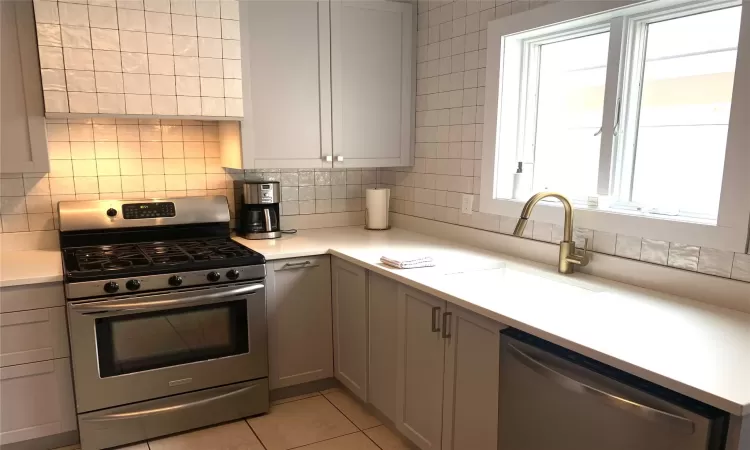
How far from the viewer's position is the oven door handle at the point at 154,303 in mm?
2242

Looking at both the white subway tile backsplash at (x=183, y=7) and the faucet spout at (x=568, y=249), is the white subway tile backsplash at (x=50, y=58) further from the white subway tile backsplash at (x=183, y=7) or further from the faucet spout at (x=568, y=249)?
the faucet spout at (x=568, y=249)

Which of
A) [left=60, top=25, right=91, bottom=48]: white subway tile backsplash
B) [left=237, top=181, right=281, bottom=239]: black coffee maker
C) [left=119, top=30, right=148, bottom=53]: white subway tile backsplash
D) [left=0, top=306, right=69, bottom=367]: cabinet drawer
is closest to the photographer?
[left=0, top=306, right=69, bottom=367]: cabinet drawer

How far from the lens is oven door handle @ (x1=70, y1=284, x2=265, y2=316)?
7.36 feet

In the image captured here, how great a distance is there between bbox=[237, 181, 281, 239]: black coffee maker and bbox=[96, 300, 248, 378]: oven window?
558 mm

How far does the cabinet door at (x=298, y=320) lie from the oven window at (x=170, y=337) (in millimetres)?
195

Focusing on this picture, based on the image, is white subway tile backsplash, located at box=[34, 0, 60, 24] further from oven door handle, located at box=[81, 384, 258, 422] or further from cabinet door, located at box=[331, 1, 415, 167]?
oven door handle, located at box=[81, 384, 258, 422]

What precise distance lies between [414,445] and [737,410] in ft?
5.09

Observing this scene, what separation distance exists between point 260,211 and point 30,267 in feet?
3.77

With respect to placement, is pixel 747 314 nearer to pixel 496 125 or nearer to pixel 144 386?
pixel 496 125

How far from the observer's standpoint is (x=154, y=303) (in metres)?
2.36

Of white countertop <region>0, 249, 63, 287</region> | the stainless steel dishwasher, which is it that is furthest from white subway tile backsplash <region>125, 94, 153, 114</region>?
the stainless steel dishwasher

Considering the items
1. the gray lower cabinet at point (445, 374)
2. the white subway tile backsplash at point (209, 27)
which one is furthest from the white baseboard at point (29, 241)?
the gray lower cabinet at point (445, 374)

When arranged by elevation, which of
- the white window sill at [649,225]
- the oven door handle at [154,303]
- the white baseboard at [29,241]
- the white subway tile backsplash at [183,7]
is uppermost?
the white subway tile backsplash at [183,7]

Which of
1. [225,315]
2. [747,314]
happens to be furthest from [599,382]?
[225,315]
